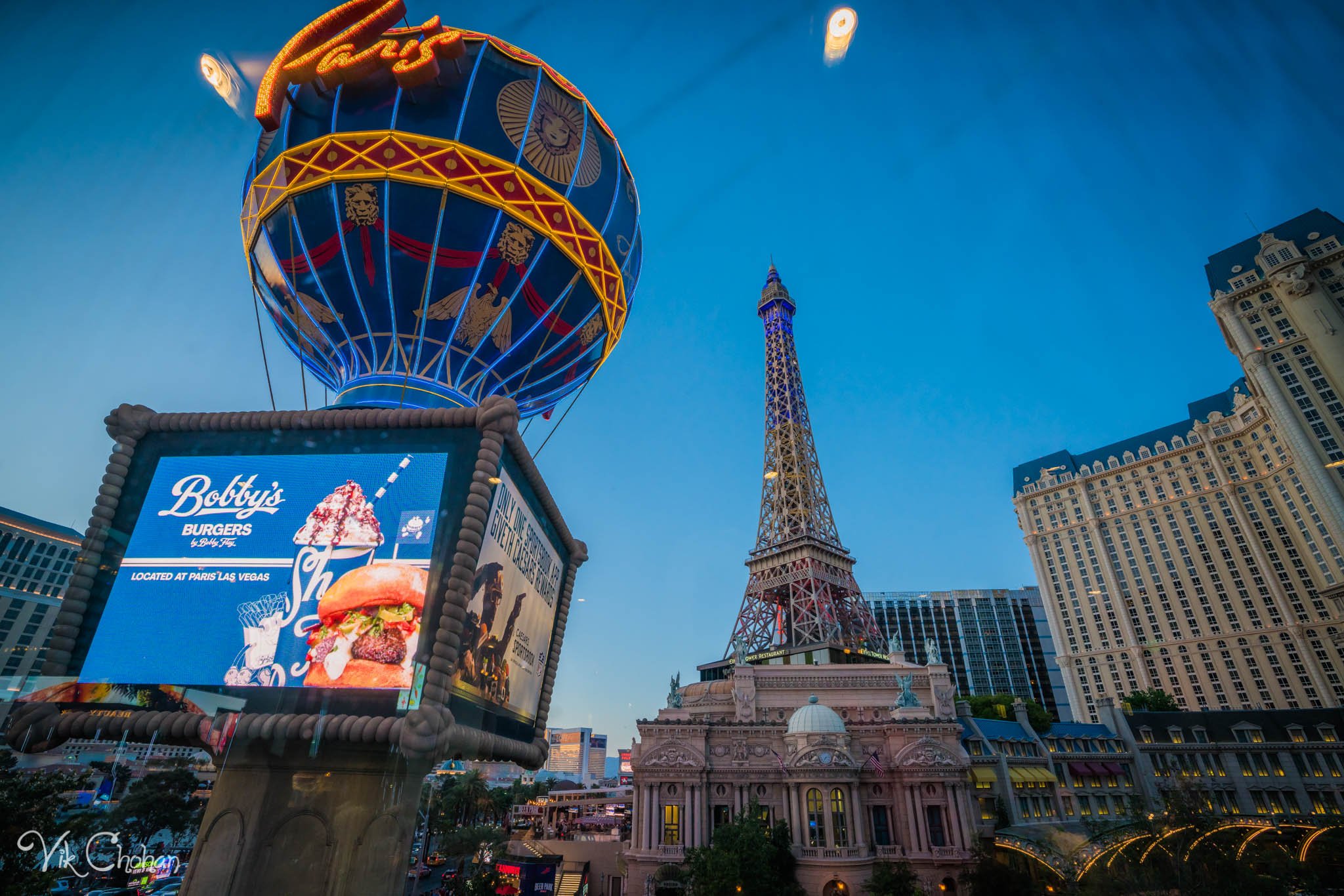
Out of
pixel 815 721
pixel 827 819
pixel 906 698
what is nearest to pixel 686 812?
pixel 827 819

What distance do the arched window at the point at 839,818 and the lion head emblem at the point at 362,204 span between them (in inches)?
1495

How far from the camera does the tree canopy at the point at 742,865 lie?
97.5 ft

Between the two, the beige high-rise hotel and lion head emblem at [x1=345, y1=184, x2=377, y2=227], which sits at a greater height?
the beige high-rise hotel

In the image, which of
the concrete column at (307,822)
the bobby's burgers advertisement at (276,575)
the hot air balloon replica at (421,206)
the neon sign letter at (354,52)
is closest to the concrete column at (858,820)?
the concrete column at (307,822)

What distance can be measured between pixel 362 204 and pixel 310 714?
471 inches

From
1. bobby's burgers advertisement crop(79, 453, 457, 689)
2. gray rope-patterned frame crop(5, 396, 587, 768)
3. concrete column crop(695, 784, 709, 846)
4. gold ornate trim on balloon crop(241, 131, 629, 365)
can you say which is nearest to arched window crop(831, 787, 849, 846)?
concrete column crop(695, 784, 709, 846)

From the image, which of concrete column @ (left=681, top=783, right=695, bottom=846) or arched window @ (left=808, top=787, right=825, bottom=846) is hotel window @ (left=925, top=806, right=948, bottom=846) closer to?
arched window @ (left=808, top=787, right=825, bottom=846)

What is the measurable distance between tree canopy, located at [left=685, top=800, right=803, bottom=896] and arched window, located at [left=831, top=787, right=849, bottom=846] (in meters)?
3.62

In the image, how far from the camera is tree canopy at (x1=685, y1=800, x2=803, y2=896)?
29703mm

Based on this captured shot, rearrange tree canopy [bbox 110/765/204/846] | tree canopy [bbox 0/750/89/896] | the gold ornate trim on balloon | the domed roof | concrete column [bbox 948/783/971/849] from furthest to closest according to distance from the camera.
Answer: tree canopy [bbox 110/765/204/846] → the domed roof → concrete column [bbox 948/783/971/849] → tree canopy [bbox 0/750/89/896] → the gold ornate trim on balloon

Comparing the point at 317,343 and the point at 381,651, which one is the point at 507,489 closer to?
the point at 381,651

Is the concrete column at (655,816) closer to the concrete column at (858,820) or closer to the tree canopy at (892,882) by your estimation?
the concrete column at (858,820)

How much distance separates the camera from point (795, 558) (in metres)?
64.0

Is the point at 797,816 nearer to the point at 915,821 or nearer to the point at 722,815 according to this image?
the point at 722,815
